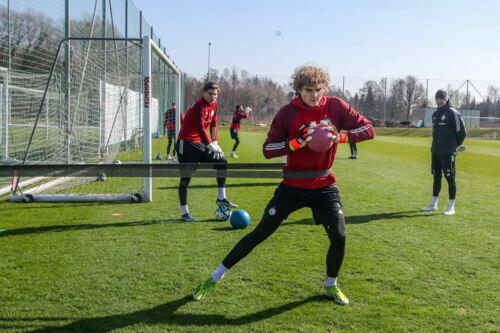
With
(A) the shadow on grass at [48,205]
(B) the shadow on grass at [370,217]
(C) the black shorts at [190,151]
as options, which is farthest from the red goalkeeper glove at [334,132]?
(A) the shadow on grass at [48,205]

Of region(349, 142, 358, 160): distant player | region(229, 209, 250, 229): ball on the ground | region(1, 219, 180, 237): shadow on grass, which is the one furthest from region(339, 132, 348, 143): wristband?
region(349, 142, 358, 160): distant player

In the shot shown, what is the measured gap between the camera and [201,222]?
7430 millimetres

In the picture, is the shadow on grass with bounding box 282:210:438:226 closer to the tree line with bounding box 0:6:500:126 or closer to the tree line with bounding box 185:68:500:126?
the tree line with bounding box 0:6:500:126

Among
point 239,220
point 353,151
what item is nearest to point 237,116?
point 353,151

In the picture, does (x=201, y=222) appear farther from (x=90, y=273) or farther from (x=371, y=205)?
(x=371, y=205)

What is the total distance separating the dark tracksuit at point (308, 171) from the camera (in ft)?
13.2

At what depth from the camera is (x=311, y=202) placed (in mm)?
4156

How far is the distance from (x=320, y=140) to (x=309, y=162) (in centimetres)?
35

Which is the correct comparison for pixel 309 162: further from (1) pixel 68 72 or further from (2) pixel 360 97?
(2) pixel 360 97

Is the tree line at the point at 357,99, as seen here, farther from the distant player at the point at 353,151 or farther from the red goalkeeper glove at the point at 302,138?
the red goalkeeper glove at the point at 302,138

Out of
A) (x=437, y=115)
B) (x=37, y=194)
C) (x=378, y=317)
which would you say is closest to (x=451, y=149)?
(x=437, y=115)

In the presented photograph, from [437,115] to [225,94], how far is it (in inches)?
2072

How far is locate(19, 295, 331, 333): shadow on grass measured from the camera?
3633 mm

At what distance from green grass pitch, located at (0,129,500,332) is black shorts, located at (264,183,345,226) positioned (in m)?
0.78
